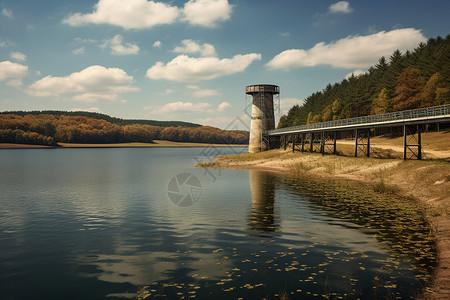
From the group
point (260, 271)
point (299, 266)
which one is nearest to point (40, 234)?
point (260, 271)

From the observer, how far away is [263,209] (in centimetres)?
2562

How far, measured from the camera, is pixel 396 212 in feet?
74.4

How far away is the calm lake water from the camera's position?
444 inches

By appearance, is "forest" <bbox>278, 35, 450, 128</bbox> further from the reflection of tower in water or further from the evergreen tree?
the reflection of tower in water

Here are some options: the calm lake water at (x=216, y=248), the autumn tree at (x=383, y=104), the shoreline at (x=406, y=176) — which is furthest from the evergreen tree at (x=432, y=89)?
the calm lake water at (x=216, y=248)

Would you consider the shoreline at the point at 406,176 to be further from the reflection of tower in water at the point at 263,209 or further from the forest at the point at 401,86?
the forest at the point at 401,86

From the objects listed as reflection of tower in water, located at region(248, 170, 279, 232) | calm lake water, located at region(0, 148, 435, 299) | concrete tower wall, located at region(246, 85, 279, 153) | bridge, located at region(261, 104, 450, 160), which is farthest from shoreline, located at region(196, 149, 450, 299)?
concrete tower wall, located at region(246, 85, 279, 153)

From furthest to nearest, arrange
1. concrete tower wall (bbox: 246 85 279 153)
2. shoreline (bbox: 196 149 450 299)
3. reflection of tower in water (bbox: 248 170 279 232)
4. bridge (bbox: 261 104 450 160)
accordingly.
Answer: concrete tower wall (bbox: 246 85 279 153) < bridge (bbox: 261 104 450 160) < reflection of tower in water (bbox: 248 170 279 232) < shoreline (bbox: 196 149 450 299)

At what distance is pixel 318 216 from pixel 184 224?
A: 9.77 meters

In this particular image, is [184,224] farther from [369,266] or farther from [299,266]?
[369,266]

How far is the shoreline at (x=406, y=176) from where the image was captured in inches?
524

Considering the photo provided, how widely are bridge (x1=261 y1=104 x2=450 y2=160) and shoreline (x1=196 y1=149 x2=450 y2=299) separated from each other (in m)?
4.09

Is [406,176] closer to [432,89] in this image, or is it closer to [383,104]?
[432,89]

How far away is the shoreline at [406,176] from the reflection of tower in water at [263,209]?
9.31m
